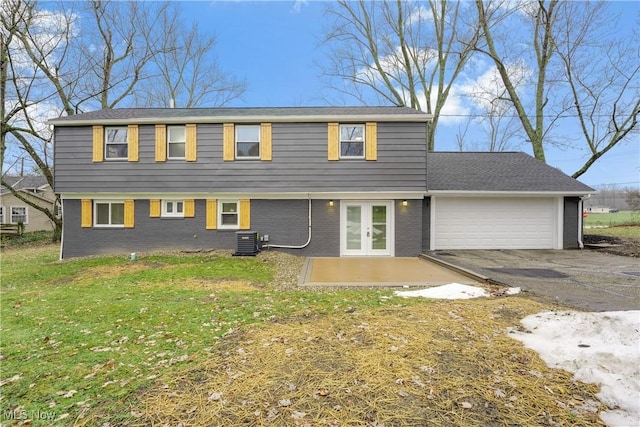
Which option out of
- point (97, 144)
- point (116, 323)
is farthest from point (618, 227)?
point (97, 144)

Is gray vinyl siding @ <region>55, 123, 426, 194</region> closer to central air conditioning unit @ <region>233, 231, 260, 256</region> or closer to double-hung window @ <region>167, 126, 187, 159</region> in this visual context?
double-hung window @ <region>167, 126, 187, 159</region>

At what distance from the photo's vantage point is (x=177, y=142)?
1133 centimetres

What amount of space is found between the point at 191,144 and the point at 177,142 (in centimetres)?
61

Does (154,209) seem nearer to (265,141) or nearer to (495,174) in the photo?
(265,141)

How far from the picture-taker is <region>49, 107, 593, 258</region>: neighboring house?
10.8m

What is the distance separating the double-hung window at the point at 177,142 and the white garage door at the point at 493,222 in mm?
9929

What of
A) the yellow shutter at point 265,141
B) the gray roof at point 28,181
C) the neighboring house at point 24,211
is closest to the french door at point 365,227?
the yellow shutter at point 265,141

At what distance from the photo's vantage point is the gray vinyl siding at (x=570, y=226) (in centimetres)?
1206

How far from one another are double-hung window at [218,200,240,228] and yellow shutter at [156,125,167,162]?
8.81ft

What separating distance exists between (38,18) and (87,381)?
20.6 metres

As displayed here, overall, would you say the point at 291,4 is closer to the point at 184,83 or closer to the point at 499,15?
the point at 499,15

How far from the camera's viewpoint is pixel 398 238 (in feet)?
35.9

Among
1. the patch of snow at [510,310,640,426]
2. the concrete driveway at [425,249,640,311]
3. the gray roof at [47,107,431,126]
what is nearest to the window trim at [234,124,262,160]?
the gray roof at [47,107,431,126]

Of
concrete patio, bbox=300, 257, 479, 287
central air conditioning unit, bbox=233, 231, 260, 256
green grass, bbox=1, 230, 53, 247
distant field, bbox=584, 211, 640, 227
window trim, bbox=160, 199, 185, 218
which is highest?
window trim, bbox=160, 199, 185, 218
